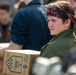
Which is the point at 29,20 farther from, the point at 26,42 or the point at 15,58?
the point at 15,58

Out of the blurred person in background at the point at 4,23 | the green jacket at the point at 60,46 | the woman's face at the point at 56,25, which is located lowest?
the blurred person in background at the point at 4,23

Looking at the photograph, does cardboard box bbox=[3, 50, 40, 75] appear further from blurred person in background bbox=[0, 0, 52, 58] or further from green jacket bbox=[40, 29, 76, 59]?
blurred person in background bbox=[0, 0, 52, 58]

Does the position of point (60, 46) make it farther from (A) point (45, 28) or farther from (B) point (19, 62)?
(A) point (45, 28)

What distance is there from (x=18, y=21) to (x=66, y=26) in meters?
0.89

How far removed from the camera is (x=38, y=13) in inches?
152

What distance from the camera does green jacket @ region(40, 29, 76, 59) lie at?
9.29 feet

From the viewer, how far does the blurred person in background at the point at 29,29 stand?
3.79 m

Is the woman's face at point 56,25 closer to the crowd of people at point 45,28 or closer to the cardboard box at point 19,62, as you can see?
the crowd of people at point 45,28

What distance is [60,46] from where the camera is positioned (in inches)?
112

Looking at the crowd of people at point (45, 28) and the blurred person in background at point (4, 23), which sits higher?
the crowd of people at point (45, 28)

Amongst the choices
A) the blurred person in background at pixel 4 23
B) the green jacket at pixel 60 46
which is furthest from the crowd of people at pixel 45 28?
the blurred person in background at pixel 4 23

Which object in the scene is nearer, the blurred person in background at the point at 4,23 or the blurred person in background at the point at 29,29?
the blurred person in background at the point at 29,29

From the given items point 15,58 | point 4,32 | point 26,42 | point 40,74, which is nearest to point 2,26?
point 4,32

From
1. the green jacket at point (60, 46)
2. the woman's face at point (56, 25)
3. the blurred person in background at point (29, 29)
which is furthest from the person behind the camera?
the blurred person in background at point (29, 29)
